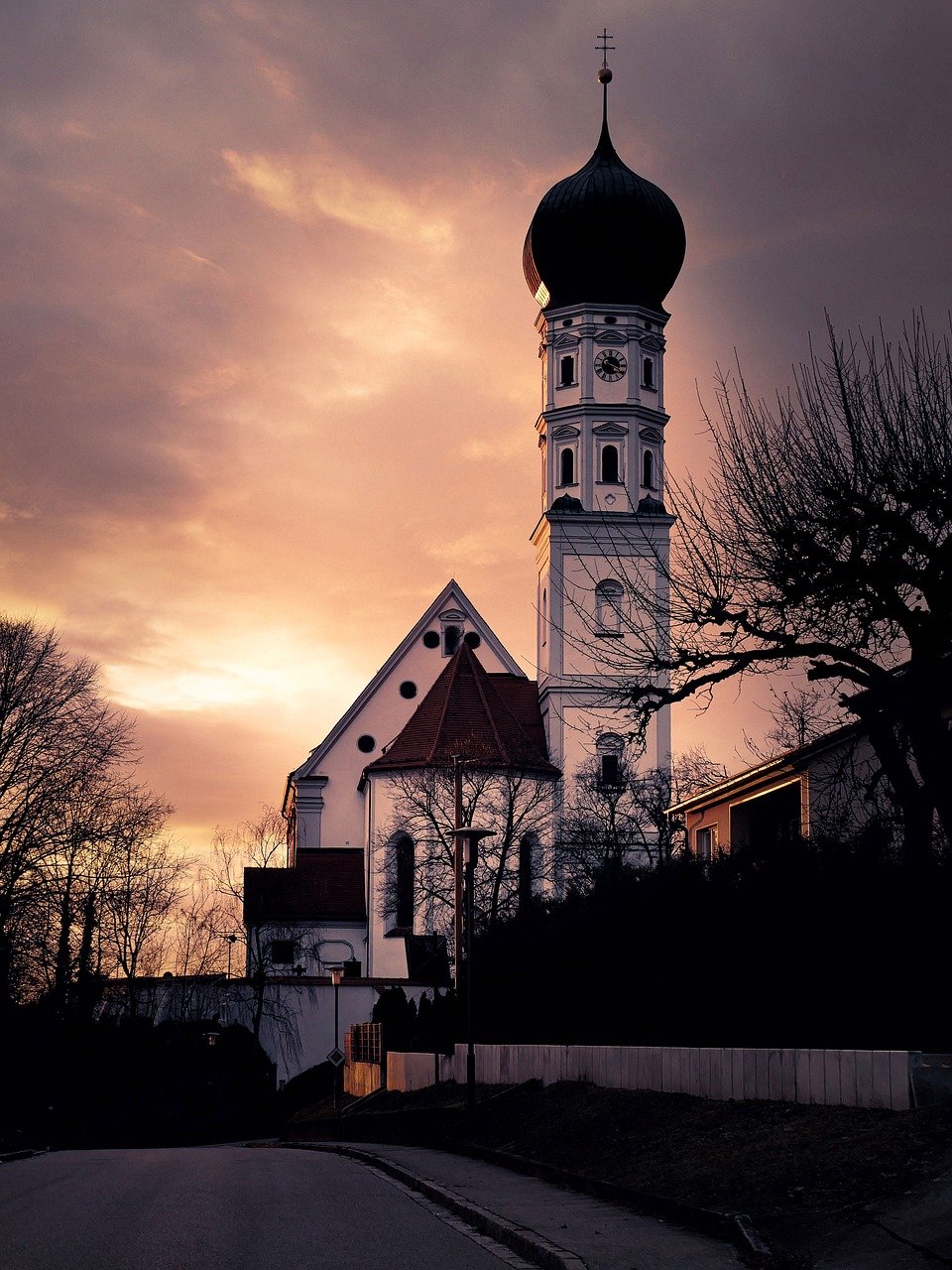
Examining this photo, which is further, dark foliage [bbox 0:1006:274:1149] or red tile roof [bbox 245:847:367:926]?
red tile roof [bbox 245:847:367:926]

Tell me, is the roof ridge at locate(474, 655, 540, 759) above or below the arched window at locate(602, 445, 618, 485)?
below

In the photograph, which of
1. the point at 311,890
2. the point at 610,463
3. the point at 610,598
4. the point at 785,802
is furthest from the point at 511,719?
the point at 785,802

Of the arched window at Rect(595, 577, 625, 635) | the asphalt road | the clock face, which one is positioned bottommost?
the asphalt road

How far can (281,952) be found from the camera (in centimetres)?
6141

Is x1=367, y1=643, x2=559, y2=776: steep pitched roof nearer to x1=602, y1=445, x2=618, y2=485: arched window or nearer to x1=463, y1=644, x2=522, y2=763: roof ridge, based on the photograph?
x1=463, y1=644, x2=522, y2=763: roof ridge

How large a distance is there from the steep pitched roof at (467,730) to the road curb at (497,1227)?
3912cm

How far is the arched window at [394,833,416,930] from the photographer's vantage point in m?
59.4

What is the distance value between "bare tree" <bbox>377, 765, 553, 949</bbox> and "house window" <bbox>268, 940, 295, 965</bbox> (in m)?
4.27

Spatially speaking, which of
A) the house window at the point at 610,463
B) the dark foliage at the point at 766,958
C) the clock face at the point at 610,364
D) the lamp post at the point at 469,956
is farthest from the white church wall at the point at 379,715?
the dark foliage at the point at 766,958

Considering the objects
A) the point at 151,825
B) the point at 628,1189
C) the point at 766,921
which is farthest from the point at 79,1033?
the point at 628,1189

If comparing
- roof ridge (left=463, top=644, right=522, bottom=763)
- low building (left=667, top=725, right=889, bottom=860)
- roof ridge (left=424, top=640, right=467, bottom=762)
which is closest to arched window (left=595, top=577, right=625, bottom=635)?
roof ridge (left=463, top=644, right=522, bottom=763)

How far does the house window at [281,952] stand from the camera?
6119cm

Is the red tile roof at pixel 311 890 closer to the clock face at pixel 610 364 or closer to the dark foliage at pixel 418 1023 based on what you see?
the dark foliage at pixel 418 1023

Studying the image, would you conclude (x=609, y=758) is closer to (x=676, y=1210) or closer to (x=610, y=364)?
(x=610, y=364)
